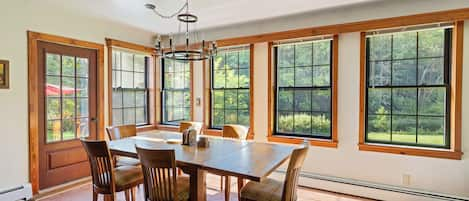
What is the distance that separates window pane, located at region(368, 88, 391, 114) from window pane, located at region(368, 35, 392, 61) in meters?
0.40

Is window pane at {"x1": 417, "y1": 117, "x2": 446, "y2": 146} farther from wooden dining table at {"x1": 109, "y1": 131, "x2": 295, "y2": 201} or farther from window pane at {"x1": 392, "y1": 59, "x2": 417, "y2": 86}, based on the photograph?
wooden dining table at {"x1": 109, "y1": 131, "x2": 295, "y2": 201}

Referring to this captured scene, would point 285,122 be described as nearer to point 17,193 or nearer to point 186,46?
point 186,46

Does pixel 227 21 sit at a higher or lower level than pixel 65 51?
higher

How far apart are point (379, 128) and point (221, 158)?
7.24 ft

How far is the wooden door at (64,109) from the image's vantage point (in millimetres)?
3451

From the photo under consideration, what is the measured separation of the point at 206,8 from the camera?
346 centimetres

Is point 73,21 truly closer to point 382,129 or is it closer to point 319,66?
point 319,66

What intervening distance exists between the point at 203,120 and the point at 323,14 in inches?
97.8

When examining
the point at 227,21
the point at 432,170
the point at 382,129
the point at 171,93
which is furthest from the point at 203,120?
the point at 432,170

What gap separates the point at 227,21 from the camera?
4027mm

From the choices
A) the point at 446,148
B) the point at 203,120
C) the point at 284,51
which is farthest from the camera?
the point at 203,120

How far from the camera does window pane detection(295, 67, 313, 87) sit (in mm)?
3752

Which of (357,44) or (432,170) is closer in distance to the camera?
(432,170)

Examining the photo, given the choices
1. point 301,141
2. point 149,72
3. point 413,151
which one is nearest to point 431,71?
point 413,151
